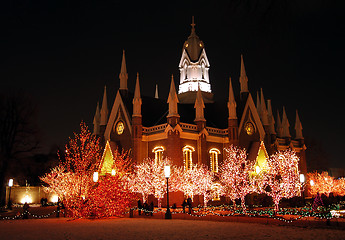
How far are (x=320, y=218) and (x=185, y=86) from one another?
140ft

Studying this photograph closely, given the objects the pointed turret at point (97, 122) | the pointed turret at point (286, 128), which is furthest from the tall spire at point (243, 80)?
the pointed turret at point (97, 122)

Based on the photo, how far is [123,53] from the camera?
5328 centimetres

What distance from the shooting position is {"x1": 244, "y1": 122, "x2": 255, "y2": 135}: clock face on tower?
53.0 metres

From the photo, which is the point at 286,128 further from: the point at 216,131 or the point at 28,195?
the point at 28,195

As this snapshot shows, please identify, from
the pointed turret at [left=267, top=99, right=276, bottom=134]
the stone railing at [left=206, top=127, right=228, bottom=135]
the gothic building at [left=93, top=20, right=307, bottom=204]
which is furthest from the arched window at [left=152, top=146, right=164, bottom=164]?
the pointed turret at [left=267, top=99, right=276, bottom=134]

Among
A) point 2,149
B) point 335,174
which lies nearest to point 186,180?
point 2,149

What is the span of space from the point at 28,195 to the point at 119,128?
18.2 meters

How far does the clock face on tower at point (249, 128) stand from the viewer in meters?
53.0

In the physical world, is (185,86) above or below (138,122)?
above

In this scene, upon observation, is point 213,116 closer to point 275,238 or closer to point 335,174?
point 275,238

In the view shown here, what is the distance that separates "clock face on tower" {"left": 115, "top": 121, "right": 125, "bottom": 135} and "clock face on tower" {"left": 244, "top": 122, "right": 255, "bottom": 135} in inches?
707

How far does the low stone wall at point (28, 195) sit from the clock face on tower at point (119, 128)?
663 inches

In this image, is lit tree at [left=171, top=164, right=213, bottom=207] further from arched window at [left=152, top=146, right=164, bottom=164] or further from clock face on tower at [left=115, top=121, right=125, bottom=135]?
clock face on tower at [left=115, top=121, right=125, bottom=135]

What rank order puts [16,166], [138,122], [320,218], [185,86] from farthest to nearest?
[185,86], [138,122], [16,166], [320,218]
